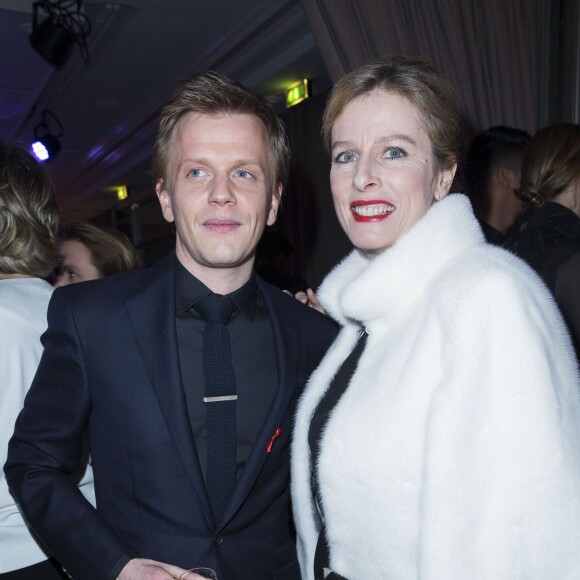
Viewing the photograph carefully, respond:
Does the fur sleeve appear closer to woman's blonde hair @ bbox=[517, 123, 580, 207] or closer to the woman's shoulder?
the woman's shoulder

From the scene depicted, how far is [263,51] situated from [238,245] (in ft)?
11.7

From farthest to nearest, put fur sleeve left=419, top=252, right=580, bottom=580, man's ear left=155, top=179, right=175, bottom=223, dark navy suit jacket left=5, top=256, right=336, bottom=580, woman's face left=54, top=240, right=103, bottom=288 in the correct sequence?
woman's face left=54, top=240, right=103, bottom=288 → man's ear left=155, top=179, right=175, bottom=223 → dark navy suit jacket left=5, top=256, right=336, bottom=580 → fur sleeve left=419, top=252, right=580, bottom=580

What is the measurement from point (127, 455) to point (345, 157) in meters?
0.87

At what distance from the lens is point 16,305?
1.68 m

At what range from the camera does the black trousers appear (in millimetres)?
1609

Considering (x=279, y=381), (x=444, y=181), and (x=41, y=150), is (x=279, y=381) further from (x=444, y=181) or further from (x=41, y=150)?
(x=41, y=150)

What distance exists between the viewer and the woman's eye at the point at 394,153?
1.52 meters

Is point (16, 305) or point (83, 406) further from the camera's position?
point (16, 305)

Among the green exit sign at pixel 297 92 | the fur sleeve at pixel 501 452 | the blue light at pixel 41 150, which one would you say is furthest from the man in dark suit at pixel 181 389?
the blue light at pixel 41 150

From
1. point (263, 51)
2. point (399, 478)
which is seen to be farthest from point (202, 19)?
point (399, 478)

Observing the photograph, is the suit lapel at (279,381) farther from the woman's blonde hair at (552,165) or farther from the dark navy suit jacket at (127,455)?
the woman's blonde hair at (552,165)

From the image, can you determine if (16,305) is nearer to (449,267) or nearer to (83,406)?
(83,406)

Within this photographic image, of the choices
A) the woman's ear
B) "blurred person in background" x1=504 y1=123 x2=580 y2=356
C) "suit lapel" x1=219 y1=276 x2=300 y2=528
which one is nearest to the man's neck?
"suit lapel" x1=219 y1=276 x2=300 y2=528

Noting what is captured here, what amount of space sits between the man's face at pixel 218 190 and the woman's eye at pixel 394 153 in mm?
350
